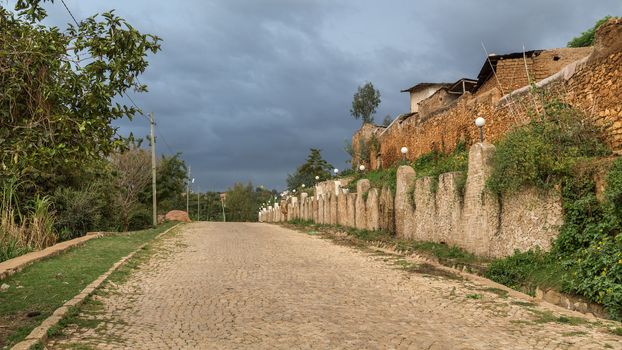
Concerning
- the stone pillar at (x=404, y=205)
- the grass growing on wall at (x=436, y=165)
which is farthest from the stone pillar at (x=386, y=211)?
the stone pillar at (x=404, y=205)

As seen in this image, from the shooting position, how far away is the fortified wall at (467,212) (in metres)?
8.95

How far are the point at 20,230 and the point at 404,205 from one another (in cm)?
984

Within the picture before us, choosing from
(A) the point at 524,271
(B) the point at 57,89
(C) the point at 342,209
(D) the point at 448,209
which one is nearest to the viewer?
(B) the point at 57,89

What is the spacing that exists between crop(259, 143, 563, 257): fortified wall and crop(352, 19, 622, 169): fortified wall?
1745 millimetres

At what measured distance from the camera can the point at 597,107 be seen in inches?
397

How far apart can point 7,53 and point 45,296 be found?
4.02 metres

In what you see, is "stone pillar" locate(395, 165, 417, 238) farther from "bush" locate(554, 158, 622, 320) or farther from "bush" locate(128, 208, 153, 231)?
"bush" locate(128, 208, 153, 231)

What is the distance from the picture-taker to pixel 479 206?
10703 millimetres

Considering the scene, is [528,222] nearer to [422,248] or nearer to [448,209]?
[448,209]

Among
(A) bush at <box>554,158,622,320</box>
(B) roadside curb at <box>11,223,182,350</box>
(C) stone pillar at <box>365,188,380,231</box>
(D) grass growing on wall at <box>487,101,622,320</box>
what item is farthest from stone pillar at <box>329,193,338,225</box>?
(A) bush at <box>554,158,622,320</box>

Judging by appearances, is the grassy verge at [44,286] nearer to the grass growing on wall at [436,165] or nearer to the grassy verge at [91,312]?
the grassy verge at [91,312]

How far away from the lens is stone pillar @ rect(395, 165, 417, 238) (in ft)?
48.8

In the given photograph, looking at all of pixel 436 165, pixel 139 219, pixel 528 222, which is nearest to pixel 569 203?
pixel 528 222

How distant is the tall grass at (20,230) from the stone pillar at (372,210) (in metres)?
9.68
